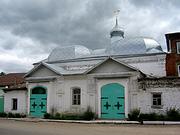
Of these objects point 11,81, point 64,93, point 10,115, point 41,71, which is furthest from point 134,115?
point 11,81

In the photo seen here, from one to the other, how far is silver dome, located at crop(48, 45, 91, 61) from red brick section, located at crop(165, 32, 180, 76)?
1072cm

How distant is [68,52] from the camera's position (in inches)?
1439

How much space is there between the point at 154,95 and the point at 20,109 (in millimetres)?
14041

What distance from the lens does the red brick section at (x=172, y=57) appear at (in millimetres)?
29062

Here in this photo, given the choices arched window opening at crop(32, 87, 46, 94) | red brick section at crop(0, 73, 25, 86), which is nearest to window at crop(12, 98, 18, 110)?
arched window opening at crop(32, 87, 46, 94)

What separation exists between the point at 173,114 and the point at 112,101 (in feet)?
17.4

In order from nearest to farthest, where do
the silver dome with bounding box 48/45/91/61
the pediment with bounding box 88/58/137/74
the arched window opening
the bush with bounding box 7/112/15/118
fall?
the pediment with bounding box 88/58/137/74 → the arched window opening → the bush with bounding box 7/112/15/118 → the silver dome with bounding box 48/45/91/61

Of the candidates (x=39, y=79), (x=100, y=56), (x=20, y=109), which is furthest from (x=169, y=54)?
(x=20, y=109)

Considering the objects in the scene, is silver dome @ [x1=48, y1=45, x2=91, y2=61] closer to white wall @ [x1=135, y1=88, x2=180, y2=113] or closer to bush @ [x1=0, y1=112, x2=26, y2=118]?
bush @ [x1=0, y1=112, x2=26, y2=118]

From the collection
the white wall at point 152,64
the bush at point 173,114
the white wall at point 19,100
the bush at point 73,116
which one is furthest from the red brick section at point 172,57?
the white wall at point 19,100

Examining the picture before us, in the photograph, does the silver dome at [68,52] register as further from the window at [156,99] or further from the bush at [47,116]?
the window at [156,99]

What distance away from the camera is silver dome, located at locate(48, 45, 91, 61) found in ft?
118

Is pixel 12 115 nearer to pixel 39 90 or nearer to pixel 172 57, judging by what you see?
pixel 39 90

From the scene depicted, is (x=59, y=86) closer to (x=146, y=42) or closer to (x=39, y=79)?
(x=39, y=79)
